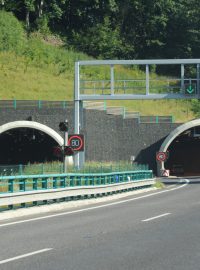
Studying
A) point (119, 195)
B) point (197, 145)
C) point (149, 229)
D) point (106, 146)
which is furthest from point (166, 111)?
point (149, 229)

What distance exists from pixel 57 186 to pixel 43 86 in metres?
48.8

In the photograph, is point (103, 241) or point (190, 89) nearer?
point (103, 241)

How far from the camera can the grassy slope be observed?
70.6 metres

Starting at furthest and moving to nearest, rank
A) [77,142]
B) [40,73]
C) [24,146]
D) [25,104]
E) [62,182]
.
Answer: [40,73] < [24,146] < [25,104] < [77,142] < [62,182]

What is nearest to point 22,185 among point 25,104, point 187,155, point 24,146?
point 25,104

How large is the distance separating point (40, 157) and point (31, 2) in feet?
126

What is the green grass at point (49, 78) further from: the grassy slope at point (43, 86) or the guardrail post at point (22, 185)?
the guardrail post at point (22, 185)

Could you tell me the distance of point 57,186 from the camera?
84.5ft

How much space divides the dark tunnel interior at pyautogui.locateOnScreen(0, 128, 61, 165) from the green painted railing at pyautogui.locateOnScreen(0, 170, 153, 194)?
18305mm

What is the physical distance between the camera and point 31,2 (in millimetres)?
90250

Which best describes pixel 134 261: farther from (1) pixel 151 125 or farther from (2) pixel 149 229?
(1) pixel 151 125

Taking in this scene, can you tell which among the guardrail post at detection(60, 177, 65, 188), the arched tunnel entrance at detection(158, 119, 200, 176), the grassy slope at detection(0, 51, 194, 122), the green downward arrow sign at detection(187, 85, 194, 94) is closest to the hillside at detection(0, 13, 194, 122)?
the grassy slope at detection(0, 51, 194, 122)

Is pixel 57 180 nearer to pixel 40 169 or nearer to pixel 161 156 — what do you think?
pixel 40 169

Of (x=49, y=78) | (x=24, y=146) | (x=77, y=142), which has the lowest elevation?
(x=77, y=142)
